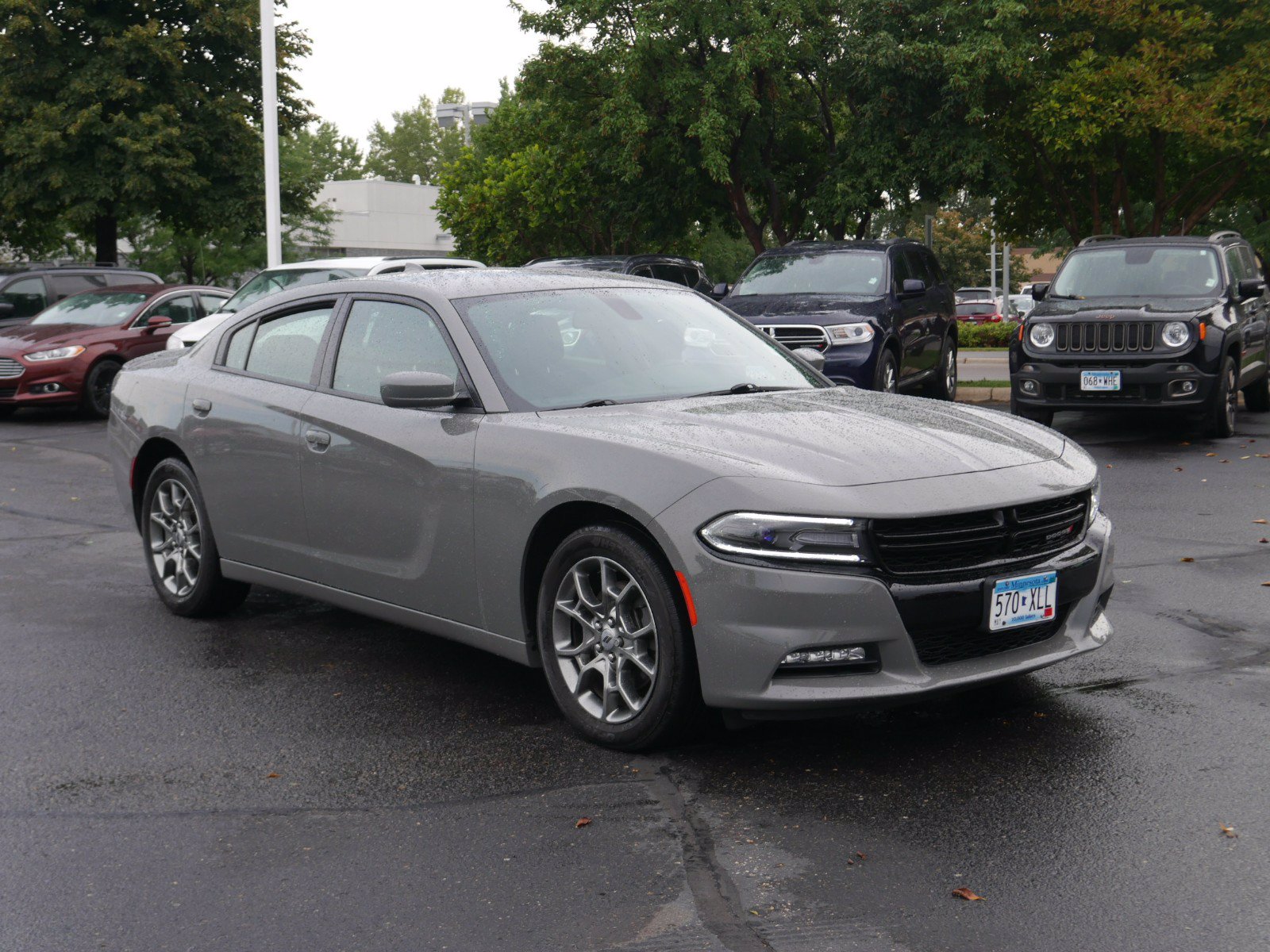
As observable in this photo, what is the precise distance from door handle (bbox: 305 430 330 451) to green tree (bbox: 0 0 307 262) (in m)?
24.6

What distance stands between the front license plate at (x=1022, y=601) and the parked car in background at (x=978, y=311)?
159 feet

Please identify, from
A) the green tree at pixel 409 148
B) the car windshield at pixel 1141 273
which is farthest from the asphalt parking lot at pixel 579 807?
the green tree at pixel 409 148

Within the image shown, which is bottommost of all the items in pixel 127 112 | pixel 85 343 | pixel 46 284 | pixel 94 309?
pixel 85 343

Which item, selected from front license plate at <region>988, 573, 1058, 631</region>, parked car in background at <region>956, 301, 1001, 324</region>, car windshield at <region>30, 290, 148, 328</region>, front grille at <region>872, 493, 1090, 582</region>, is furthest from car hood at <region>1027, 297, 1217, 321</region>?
parked car in background at <region>956, 301, 1001, 324</region>

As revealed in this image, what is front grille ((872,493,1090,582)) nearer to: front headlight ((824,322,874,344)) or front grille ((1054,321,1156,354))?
front grille ((1054,321,1156,354))

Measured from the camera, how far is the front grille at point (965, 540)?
422cm

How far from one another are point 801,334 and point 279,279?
607cm

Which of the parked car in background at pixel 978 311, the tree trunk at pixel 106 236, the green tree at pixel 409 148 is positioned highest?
the green tree at pixel 409 148

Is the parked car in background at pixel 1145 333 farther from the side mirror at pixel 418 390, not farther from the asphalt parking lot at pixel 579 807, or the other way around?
Answer: the side mirror at pixel 418 390

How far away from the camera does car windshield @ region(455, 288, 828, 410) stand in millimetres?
5230

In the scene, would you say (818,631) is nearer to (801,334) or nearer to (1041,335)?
(1041,335)

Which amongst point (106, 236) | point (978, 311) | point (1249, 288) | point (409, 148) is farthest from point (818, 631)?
point (409, 148)

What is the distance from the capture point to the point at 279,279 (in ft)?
52.4

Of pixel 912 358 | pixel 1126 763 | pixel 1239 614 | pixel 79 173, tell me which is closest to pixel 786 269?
pixel 912 358
